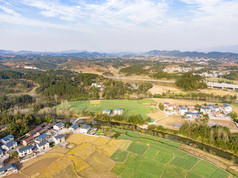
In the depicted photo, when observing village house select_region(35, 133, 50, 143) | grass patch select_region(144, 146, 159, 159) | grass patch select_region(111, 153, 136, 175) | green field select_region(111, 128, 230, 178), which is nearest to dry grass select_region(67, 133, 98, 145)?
village house select_region(35, 133, 50, 143)

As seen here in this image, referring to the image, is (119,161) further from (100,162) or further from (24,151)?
(24,151)

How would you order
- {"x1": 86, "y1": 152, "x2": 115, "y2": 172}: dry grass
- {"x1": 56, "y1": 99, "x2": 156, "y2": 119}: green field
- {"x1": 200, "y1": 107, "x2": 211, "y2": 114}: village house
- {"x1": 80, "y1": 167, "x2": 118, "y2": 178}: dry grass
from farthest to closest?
{"x1": 56, "y1": 99, "x2": 156, "y2": 119}: green field < {"x1": 200, "y1": 107, "x2": 211, "y2": 114}: village house < {"x1": 86, "y1": 152, "x2": 115, "y2": 172}: dry grass < {"x1": 80, "y1": 167, "x2": 118, "y2": 178}: dry grass

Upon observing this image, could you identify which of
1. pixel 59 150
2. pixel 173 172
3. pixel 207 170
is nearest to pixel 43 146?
pixel 59 150

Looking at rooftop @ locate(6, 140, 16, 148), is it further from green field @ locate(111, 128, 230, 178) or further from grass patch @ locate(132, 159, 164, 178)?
grass patch @ locate(132, 159, 164, 178)

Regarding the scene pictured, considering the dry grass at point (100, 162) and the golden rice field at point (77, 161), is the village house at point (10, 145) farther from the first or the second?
the dry grass at point (100, 162)

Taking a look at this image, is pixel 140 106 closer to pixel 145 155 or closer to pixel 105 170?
pixel 145 155

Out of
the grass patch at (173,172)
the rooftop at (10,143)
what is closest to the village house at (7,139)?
the rooftop at (10,143)
